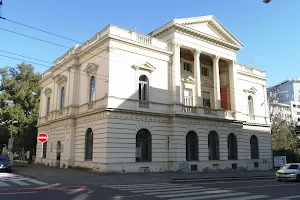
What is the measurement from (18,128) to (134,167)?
2310 centimetres

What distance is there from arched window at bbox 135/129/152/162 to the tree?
70.5ft

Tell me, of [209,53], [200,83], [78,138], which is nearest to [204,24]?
[209,53]

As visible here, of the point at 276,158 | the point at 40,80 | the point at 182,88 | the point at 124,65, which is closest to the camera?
the point at 124,65

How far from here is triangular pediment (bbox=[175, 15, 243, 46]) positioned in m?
29.6

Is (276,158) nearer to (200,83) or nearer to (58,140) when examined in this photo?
(200,83)

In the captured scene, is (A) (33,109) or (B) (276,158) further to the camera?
(A) (33,109)

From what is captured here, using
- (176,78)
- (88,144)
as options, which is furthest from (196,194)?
(176,78)

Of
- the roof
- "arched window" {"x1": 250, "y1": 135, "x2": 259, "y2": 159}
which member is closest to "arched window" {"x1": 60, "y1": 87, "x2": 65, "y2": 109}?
the roof

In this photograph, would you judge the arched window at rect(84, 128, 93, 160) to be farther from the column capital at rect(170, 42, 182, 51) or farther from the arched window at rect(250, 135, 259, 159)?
the arched window at rect(250, 135, 259, 159)

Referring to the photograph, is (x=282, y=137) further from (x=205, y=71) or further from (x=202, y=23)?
(x=202, y=23)

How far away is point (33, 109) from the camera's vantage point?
41.4m

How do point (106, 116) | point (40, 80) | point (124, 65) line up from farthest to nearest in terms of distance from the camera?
point (40, 80) → point (124, 65) → point (106, 116)

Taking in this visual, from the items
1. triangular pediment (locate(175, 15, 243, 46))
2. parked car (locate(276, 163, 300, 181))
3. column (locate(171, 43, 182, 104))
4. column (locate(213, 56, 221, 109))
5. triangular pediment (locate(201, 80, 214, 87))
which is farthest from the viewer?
triangular pediment (locate(201, 80, 214, 87))

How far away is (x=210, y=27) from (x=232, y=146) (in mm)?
13649
